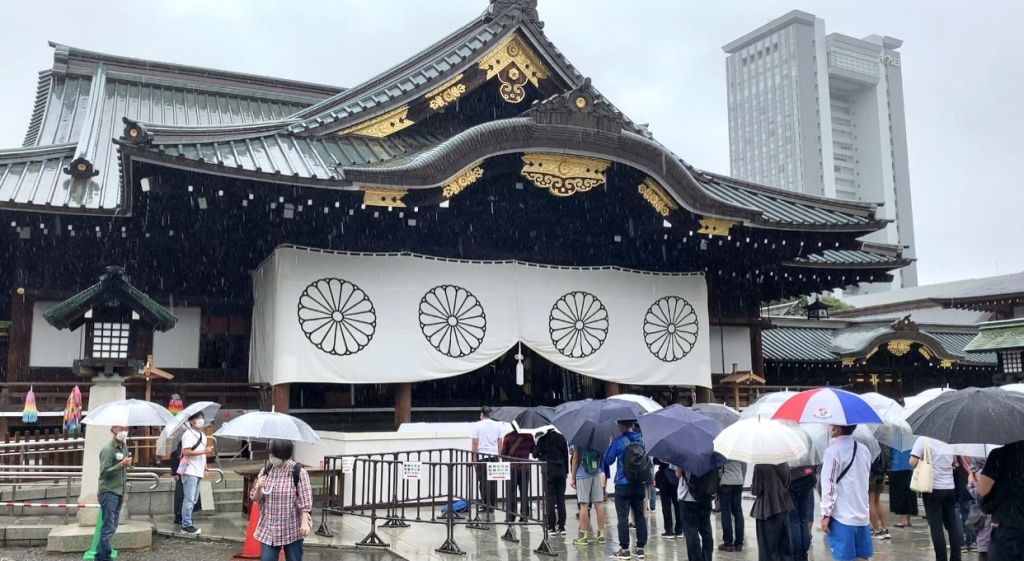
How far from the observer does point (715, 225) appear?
1405 cm

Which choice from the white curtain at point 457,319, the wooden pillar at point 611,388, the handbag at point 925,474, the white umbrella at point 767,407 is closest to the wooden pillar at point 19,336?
the white curtain at point 457,319

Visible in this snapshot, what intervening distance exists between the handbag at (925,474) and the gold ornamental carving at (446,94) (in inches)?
359

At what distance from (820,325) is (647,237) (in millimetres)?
11828

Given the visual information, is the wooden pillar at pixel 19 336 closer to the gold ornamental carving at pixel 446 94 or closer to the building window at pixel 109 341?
the building window at pixel 109 341

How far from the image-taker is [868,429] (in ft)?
26.6

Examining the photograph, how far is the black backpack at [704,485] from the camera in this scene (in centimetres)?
745

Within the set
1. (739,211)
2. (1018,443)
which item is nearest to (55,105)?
(739,211)

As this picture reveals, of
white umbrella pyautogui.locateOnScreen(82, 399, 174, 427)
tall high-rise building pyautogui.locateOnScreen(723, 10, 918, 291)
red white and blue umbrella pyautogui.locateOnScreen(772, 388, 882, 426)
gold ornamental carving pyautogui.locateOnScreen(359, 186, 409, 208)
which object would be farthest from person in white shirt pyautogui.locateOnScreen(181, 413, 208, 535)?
tall high-rise building pyautogui.locateOnScreen(723, 10, 918, 291)

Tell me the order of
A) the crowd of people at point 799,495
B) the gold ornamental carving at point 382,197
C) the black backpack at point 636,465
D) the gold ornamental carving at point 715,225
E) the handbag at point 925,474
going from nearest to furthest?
the crowd of people at point 799,495
the handbag at point 925,474
the black backpack at point 636,465
the gold ornamental carving at point 382,197
the gold ornamental carving at point 715,225

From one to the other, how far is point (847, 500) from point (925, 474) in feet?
4.88

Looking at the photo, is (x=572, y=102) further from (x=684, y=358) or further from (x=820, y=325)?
(x=820, y=325)

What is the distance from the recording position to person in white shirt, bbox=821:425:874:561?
6.61 metres

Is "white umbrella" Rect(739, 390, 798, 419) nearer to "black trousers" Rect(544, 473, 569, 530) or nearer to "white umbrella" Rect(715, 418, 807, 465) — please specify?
"white umbrella" Rect(715, 418, 807, 465)

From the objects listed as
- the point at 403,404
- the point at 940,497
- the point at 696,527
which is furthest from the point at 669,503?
the point at 403,404
